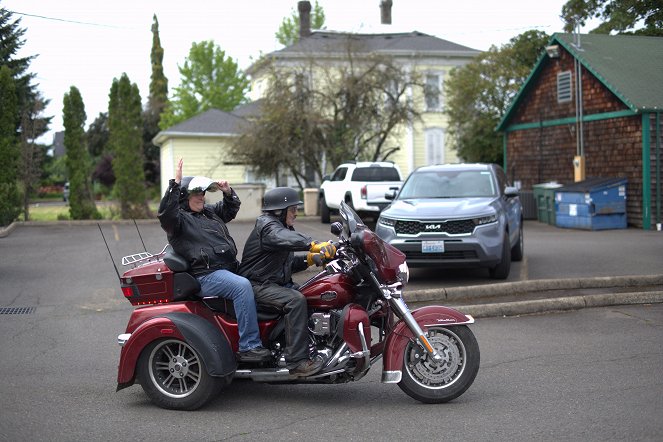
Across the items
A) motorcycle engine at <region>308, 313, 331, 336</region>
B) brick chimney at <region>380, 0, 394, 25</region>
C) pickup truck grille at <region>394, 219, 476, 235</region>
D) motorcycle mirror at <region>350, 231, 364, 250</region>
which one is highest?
brick chimney at <region>380, 0, 394, 25</region>

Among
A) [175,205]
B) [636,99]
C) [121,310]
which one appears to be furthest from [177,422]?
[636,99]

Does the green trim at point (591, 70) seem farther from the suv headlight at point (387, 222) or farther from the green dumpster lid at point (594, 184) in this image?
the suv headlight at point (387, 222)

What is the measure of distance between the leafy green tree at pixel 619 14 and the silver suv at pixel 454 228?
22239 mm

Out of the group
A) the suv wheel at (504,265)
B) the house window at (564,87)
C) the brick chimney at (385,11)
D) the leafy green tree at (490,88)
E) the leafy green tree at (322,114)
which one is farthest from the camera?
the brick chimney at (385,11)

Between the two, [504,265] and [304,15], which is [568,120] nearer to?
[504,265]

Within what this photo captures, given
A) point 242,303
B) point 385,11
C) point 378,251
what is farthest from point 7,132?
point 385,11

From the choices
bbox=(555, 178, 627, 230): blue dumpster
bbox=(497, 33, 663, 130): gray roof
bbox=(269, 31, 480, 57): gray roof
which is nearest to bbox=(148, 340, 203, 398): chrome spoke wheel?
bbox=(555, 178, 627, 230): blue dumpster

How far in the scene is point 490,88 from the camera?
39.5m

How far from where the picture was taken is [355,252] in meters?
6.57

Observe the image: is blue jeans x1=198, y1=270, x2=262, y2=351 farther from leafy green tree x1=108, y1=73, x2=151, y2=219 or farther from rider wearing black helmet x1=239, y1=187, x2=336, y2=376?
leafy green tree x1=108, y1=73, x2=151, y2=219

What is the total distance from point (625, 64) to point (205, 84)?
44255 mm

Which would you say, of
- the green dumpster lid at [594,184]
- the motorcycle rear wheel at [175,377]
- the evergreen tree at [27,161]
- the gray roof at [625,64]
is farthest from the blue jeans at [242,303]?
the evergreen tree at [27,161]

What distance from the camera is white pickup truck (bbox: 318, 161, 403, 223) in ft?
84.8

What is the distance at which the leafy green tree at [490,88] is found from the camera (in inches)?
1548
